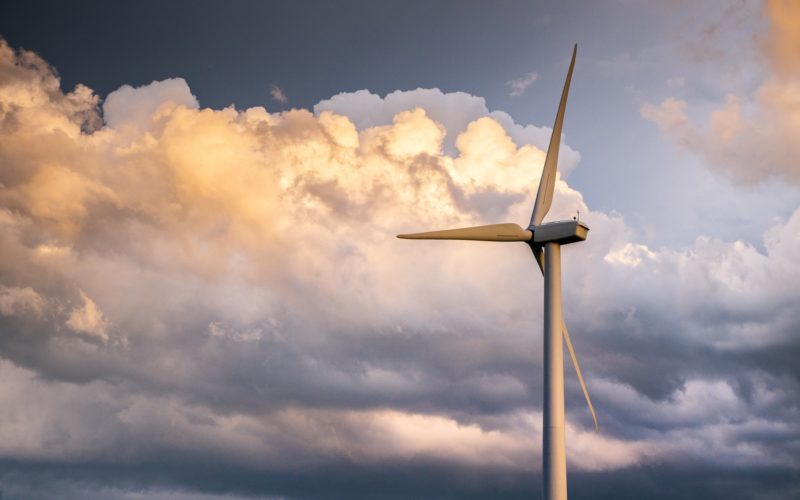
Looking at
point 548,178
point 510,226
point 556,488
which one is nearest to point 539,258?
point 510,226

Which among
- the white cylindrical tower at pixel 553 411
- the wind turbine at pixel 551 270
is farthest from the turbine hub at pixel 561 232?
the white cylindrical tower at pixel 553 411

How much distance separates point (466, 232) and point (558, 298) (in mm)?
11329

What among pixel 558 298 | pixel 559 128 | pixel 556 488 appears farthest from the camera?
pixel 559 128

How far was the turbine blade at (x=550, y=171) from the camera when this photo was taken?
7738 cm

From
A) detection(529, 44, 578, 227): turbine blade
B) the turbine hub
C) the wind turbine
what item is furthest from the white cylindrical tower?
detection(529, 44, 578, 227): turbine blade

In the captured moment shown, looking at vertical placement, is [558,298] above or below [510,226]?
below

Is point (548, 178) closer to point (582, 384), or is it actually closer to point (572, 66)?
point (572, 66)

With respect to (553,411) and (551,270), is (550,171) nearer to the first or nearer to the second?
(551,270)

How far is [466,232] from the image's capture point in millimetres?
74500

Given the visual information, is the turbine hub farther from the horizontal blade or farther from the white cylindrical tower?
the white cylindrical tower

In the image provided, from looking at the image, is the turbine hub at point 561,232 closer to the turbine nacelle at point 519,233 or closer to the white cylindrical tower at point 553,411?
the turbine nacelle at point 519,233

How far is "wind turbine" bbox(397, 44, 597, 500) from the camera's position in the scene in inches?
2491

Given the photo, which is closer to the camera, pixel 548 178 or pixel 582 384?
pixel 582 384

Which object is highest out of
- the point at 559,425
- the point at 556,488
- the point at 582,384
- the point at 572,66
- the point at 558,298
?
the point at 572,66
